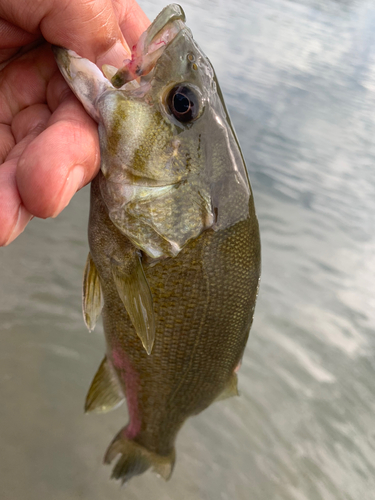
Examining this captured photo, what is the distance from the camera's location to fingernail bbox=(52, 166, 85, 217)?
0.96 metres

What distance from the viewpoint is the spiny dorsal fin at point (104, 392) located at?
1.87 meters

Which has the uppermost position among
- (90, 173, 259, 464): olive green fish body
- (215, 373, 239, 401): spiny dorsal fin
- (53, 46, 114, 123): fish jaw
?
(53, 46, 114, 123): fish jaw

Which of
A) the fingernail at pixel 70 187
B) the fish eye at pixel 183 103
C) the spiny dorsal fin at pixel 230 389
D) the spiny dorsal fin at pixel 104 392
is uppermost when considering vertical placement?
the fish eye at pixel 183 103

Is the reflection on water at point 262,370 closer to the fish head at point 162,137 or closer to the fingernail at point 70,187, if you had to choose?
the fish head at point 162,137

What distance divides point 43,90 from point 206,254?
89cm

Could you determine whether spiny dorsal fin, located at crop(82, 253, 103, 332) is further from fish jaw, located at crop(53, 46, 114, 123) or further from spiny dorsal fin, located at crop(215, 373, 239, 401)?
spiny dorsal fin, located at crop(215, 373, 239, 401)

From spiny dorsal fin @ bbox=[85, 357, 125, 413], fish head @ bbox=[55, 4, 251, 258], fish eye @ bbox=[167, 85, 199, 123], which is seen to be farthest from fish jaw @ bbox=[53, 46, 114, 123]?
spiny dorsal fin @ bbox=[85, 357, 125, 413]

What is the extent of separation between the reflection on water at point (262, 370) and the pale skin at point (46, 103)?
1.80m

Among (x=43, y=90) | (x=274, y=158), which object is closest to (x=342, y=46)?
(x=274, y=158)

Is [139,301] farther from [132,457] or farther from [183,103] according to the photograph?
[132,457]

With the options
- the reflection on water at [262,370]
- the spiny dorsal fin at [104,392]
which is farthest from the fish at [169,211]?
the reflection on water at [262,370]

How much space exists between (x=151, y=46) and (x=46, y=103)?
508 millimetres

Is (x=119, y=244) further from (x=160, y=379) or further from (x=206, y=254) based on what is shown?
(x=160, y=379)

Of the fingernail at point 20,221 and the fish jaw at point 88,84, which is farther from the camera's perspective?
the fish jaw at point 88,84
